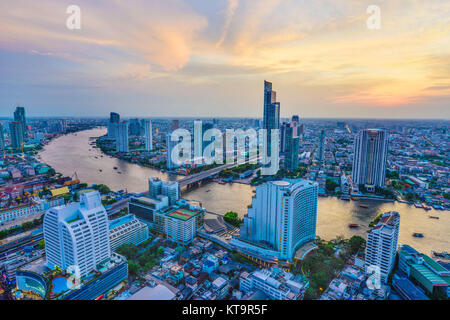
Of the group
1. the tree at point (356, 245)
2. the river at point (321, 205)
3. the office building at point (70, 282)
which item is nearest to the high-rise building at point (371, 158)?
the river at point (321, 205)

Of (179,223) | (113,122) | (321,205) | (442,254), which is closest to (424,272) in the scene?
(442,254)

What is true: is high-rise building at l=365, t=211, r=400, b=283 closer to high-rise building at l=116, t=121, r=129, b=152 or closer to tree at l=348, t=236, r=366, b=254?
tree at l=348, t=236, r=366, b=254

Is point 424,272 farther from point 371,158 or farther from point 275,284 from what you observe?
point 371,158

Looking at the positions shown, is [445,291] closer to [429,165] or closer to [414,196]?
[414,196]

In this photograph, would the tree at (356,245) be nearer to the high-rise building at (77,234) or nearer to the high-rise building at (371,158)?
the high-rise building at (77,234)
